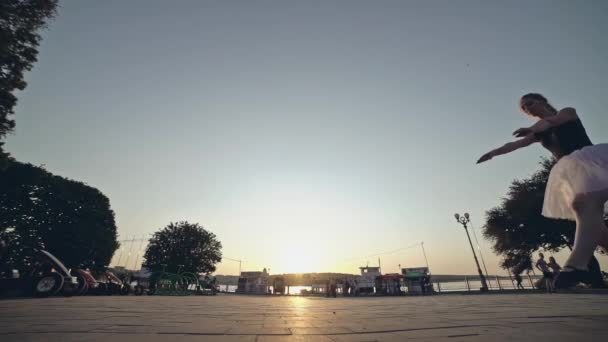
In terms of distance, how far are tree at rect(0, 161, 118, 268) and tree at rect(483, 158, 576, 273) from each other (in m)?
40.4

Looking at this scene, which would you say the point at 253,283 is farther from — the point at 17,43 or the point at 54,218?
the point at 17,43

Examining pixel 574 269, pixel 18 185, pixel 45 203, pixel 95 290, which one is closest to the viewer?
pixel 574 269

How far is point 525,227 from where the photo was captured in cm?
2534

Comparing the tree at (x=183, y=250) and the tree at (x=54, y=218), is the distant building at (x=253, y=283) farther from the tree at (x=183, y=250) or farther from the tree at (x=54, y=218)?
the tree at (x=54, y=218)

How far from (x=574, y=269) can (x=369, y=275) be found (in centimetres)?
4122

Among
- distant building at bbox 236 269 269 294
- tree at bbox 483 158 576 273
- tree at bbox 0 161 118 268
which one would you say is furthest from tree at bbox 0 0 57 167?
distant building at bbox 236 269 269 294

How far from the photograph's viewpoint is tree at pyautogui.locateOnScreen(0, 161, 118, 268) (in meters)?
22.5

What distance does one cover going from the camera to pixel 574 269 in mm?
2654

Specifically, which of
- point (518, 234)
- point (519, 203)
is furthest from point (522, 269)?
point (519, 203)

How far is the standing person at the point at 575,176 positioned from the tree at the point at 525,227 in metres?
25.1

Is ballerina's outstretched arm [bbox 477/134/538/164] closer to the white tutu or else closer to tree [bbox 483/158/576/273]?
the white tutu

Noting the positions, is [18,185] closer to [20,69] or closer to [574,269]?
[20,69]

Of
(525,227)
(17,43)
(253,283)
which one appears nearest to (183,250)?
(253,283)

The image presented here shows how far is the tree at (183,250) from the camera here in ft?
130
